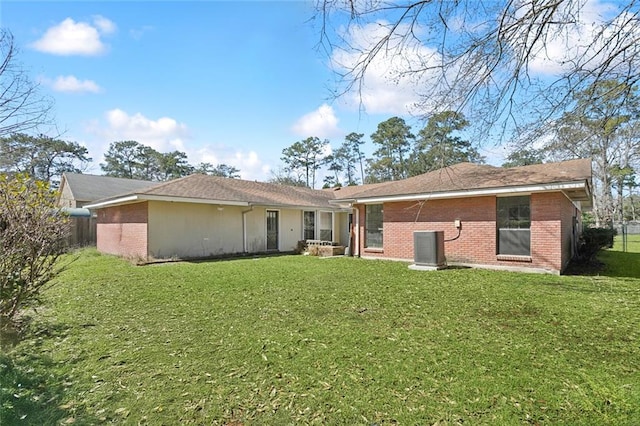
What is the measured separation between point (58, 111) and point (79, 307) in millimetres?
3725

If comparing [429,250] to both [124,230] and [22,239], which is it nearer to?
[22,239]

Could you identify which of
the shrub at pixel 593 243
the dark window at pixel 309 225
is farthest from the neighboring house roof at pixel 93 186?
the shrub at pixel 593 243

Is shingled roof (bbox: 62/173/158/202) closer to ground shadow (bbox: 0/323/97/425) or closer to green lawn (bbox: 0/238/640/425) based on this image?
green lawn (bbox: 0/238/640/425)

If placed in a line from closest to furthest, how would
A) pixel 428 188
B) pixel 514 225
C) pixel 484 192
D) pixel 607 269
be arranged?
pixel 514 225
pixel 484 192
pixel 607 269
pixel 428 188

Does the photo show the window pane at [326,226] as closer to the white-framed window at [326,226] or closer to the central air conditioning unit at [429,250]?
the white-framed window at [326,226]

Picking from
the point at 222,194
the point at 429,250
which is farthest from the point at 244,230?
the point at 429,250

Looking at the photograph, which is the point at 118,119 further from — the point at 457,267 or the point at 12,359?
the point at 457,267

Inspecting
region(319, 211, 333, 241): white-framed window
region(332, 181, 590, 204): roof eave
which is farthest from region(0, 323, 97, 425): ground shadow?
region(319, 211, 333, 241): white-framed window

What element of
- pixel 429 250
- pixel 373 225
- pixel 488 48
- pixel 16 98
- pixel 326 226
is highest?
pixel 488 48

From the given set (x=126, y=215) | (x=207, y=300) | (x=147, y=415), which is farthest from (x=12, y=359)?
(x=126, y=215)

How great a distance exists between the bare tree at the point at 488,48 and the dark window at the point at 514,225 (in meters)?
5.71

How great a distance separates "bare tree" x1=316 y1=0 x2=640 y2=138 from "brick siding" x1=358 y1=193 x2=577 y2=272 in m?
5.58

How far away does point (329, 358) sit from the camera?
4.04 metres

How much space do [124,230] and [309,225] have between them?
28.8ft
